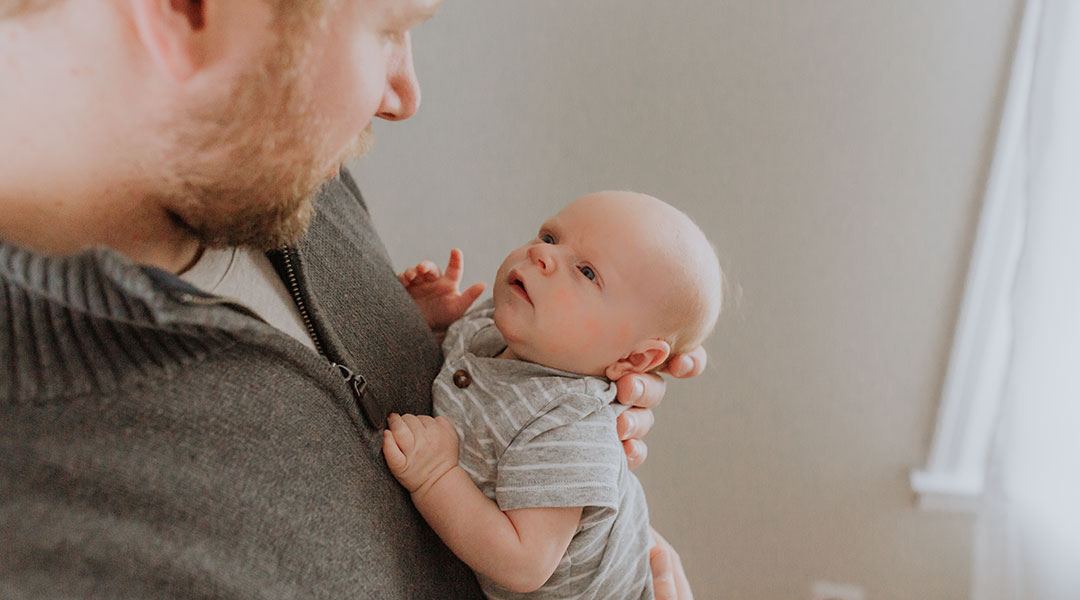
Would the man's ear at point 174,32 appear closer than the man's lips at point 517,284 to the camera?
Yes

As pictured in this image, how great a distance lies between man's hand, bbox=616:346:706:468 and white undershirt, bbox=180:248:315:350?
1.40ft

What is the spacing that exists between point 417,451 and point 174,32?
0.49m

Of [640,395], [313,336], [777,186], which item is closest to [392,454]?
[313,336]

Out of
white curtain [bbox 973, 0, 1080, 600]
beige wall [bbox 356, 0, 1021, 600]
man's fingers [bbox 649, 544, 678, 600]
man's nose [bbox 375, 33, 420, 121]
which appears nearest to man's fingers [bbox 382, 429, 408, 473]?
man's nose [bbox 375, 33, 420, 121]

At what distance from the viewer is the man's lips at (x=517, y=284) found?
3.51 ft

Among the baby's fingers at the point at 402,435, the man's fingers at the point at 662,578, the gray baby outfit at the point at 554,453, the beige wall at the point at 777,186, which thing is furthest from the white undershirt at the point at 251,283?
the beige wall at the point at 777,186

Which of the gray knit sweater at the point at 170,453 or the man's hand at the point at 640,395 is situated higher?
the gray knit sweater at the point at 170,453

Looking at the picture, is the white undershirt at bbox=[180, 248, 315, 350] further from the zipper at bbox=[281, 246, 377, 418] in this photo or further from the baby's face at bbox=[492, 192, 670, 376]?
the baby's face at bbox=[492, 192, 670, 376]

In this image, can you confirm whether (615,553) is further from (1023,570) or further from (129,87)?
(1023,570)

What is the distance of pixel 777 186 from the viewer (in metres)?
1.71

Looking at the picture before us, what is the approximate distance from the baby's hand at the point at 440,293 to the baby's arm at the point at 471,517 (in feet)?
1.34

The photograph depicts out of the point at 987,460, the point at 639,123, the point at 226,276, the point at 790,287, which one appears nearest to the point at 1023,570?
the point at 987,460

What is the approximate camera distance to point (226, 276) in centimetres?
85

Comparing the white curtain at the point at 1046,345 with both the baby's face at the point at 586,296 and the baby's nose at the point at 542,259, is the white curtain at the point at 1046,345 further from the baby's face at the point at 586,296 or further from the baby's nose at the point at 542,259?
the baby's nose at the point at 542,259
